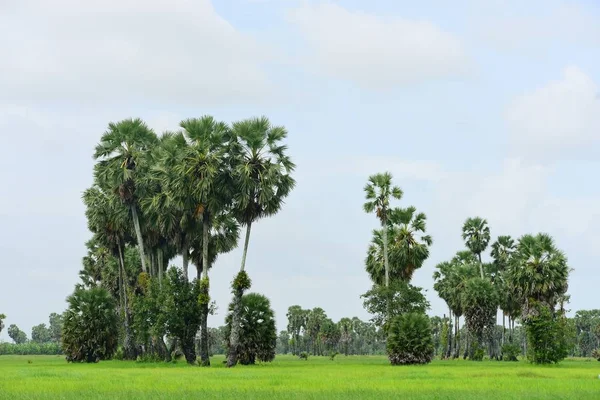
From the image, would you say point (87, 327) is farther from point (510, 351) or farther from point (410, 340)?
point (510, 351)

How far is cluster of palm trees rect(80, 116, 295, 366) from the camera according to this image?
63.9m

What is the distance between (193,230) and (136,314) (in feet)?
27.3

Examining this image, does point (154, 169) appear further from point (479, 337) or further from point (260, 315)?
point (479, 337)

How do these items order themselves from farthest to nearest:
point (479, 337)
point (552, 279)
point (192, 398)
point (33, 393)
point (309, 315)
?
point (309, 315) < point (479, 337) < point (552, 279) < point (33, 393) < point (192, 398)

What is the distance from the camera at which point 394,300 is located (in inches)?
3039

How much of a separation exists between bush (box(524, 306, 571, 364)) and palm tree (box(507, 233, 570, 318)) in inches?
146

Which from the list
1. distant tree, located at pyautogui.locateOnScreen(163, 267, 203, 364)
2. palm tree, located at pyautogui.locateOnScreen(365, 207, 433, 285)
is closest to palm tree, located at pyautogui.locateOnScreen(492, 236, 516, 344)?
palm tree, located at pyautogui.locateOnScreen(365, 207, 433, 285)

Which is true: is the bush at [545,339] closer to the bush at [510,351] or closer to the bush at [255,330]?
the bush at [255,330]

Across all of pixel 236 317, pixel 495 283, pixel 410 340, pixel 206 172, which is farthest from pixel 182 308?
pixel 495 283

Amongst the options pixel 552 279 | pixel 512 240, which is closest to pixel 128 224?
pixel 552 279

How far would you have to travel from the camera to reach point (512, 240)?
11562 cm

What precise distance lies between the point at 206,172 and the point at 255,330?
13.3 m

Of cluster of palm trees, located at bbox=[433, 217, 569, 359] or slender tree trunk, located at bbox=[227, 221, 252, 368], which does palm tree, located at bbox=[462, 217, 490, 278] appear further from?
slender tree trunk, located at bbox=[227, 221, 252, 368]

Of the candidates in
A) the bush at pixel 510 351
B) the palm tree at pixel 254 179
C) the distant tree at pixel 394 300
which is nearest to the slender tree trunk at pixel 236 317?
the palm tree at pixel 254 179
